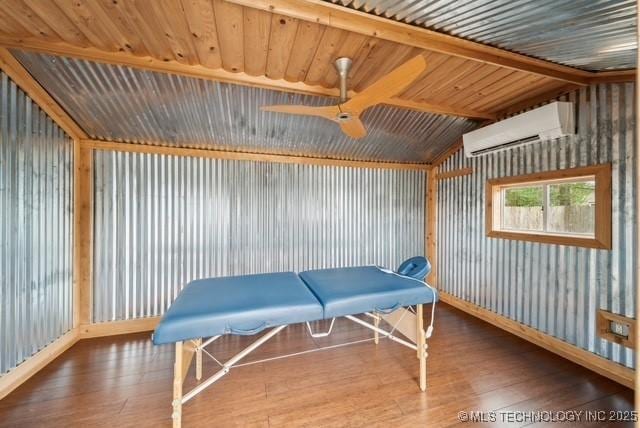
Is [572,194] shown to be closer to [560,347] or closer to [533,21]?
[560,347]

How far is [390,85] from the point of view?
1692 mm

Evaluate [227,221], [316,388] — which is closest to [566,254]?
[316,388]

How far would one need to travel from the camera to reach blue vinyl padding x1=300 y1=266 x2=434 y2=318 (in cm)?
193

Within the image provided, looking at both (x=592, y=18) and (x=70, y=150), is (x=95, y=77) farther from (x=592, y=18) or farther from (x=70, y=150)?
(x=592, y=18)

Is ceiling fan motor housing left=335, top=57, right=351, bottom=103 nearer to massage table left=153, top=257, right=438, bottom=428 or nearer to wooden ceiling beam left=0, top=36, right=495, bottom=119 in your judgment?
wooden ceiling beam left=0, top=36, right=495, bottom=119

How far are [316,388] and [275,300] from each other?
1.04 metres

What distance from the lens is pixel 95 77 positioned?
219cm

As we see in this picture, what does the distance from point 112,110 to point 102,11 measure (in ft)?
4.55

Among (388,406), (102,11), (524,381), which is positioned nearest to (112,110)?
(102,11)

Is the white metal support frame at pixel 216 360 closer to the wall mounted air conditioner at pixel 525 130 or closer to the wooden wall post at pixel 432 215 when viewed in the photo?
the wooden wall post at pixel 432 215

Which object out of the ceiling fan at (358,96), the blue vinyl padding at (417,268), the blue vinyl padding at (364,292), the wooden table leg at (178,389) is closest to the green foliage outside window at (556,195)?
the blue vinyl padding at (417,268)

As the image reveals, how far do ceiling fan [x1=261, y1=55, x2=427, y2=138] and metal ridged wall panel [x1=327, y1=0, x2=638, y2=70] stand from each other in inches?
15.5

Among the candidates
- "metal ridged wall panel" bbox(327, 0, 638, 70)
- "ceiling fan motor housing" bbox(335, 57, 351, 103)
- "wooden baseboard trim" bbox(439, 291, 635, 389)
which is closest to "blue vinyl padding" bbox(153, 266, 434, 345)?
"ceiling fan motor housing" bbox(335, 57, 351, 103)

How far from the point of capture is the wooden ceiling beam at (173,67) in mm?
1810
